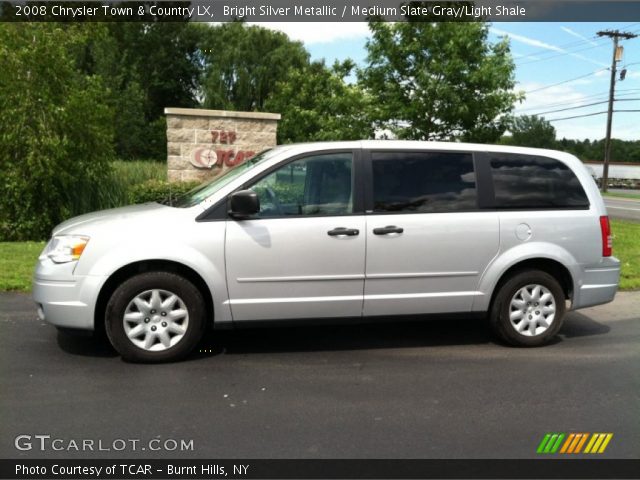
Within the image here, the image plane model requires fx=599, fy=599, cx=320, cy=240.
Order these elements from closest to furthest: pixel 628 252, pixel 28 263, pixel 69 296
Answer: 1. pixel 69 296
2. pixel 28 263
3. pixel 628 252

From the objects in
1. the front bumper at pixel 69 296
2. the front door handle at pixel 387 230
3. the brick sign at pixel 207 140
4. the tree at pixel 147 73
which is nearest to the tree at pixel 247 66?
the tree at pixel 147 73

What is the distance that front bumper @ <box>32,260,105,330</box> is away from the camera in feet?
15.5

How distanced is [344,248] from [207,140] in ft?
29.1

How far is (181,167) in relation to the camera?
13094 mm

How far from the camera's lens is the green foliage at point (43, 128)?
11195 mm

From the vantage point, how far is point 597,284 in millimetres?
5625

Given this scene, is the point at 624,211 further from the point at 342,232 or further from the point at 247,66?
the point at 247,66

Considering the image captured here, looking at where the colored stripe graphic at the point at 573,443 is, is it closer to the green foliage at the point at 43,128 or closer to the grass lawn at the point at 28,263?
the grass lawn at the point at 28,263

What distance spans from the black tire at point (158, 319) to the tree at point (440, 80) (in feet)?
28.6

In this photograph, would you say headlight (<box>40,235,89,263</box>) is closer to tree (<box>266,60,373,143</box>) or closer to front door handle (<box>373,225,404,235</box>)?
front door handle (<box>373,225,404,235</box>)

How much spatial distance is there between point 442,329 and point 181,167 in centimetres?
852

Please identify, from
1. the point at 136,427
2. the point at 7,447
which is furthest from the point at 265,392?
the point at 7,447

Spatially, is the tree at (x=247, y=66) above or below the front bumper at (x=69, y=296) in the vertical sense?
above

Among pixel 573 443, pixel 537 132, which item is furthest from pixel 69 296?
pixel 537 132
